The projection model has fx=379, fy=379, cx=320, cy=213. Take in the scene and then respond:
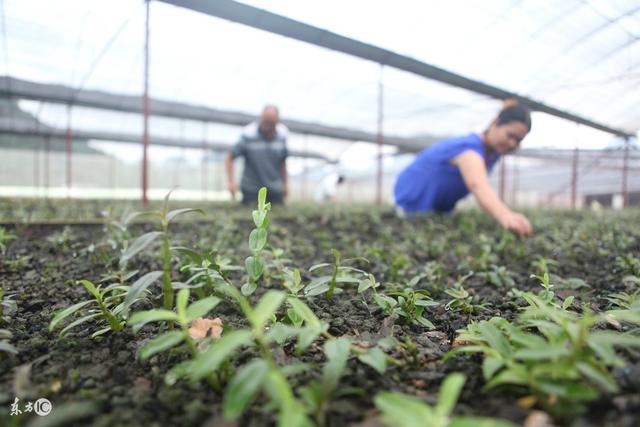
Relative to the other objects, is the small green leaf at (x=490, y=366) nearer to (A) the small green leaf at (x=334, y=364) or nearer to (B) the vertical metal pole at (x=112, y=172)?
(A) the small green leaf at (x=334, y=364)

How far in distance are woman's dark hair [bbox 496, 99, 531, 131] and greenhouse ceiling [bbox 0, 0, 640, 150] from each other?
7.91 feet

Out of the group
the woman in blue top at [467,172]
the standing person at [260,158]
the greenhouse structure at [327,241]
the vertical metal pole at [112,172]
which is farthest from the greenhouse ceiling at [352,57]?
the vertical metal pole at [112,172]

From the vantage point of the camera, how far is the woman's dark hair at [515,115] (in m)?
2.97

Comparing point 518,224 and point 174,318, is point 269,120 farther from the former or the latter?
point 174,318

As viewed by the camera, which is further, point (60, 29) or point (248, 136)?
point (60, 29)

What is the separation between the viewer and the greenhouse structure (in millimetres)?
624

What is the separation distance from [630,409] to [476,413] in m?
0.21

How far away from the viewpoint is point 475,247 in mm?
2410

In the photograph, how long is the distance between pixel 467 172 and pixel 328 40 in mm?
2729

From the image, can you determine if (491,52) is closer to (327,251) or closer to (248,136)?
(248,136)

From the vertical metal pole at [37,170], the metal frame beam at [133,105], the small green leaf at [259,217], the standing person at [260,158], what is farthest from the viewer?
the vertical metal pole at [37,170]

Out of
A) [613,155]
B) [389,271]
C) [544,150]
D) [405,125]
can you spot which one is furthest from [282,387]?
[613,155]

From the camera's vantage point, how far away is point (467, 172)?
124 inches

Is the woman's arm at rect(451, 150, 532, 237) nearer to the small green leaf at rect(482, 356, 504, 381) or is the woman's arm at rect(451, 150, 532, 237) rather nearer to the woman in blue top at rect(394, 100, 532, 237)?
the woman in blue top at rect(394, 100, 532, 237)
